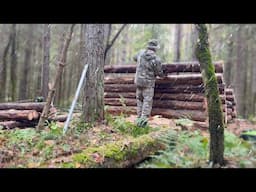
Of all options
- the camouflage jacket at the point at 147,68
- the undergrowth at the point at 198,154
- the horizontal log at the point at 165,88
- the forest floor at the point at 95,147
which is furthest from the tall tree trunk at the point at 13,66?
the undergrowth at the point at 198,154

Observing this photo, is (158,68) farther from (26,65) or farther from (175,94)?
(26,65)

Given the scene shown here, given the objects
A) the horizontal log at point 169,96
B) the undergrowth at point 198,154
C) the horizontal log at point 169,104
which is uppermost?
the horizontal log at point 169,96

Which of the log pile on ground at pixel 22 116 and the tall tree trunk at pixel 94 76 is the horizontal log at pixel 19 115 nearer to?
the log pile on ground at pixel 22 116

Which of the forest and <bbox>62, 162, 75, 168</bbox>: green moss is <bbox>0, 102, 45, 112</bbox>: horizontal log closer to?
the forest

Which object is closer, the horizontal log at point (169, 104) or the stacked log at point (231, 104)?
the horizontal log at point (169, 104)

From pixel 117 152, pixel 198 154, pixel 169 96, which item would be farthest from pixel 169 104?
pixel 198 154

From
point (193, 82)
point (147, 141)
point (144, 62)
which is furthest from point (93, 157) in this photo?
point (193, 82)

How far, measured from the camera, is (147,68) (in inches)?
293

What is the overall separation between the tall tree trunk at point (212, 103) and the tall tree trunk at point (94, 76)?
2976mm

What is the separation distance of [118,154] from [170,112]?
388cm

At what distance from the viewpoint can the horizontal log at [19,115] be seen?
24.7 ft
